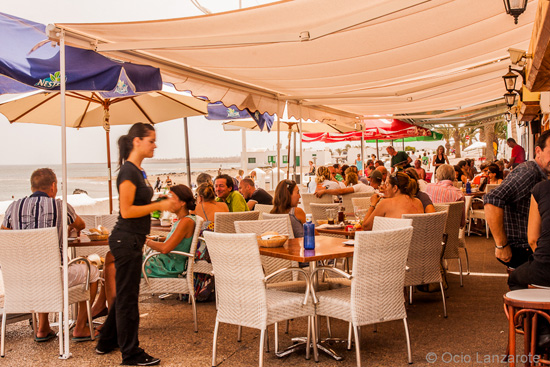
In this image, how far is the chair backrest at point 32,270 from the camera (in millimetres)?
4176

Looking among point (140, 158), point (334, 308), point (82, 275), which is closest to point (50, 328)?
point (82, 275)

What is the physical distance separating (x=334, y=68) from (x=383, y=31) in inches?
51.0

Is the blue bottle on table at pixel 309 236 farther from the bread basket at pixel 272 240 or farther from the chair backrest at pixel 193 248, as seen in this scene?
the chair backrest at pixel 193 248

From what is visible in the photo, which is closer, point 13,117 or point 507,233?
point 507,233

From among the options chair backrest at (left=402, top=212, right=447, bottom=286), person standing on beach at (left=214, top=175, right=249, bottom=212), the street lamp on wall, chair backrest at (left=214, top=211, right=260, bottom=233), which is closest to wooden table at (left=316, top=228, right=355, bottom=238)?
chair backrest at (left=402, top=212, right=447, bottom=286)

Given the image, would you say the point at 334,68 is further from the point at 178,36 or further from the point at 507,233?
the point at 507,233

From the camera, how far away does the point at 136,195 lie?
3.95 metres

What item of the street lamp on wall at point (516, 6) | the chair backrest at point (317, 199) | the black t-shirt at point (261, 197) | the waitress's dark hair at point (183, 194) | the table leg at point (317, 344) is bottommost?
the table leg at point (317, 344)

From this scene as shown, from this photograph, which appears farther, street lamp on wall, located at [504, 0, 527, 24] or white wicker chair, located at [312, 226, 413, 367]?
street lamp on wall, located at [504, 0, 527, 24]

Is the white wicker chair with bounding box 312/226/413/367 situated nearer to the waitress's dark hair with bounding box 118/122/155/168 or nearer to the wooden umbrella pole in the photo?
the waitress's dark hair with bounding box 118/122/155/168

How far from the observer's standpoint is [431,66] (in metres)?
6.20

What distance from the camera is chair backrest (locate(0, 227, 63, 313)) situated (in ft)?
13.7

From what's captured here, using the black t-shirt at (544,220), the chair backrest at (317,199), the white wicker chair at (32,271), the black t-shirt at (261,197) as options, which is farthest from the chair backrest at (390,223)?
the chair backrest at (317,199)

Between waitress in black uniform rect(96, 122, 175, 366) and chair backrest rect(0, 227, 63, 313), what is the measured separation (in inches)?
22.4
